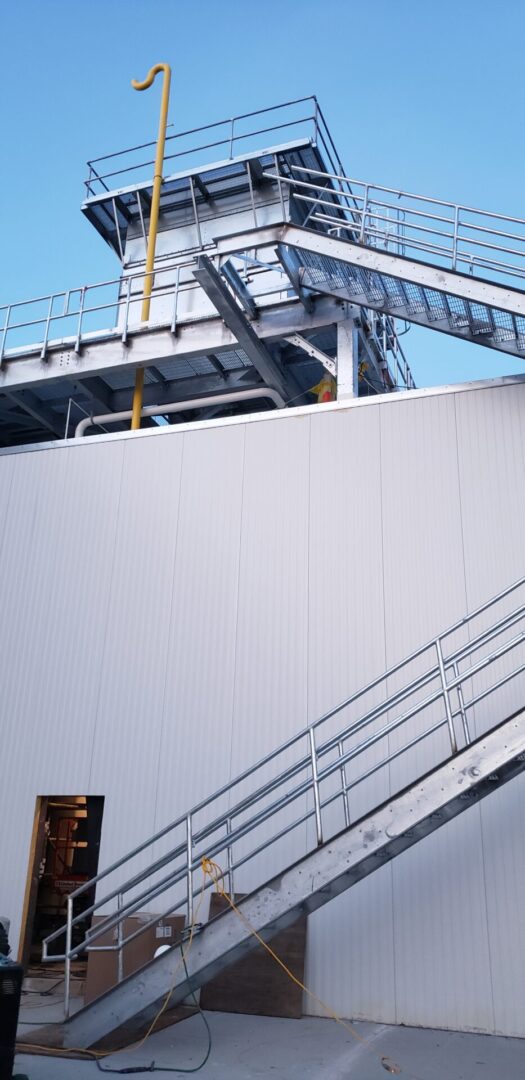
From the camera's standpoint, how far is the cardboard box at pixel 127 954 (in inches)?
317

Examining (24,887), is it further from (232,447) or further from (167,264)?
(167,264)

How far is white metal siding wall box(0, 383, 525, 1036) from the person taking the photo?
28.5 ft

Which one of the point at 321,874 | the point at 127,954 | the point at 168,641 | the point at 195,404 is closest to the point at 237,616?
the point at 168,641

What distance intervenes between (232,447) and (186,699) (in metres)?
3.50

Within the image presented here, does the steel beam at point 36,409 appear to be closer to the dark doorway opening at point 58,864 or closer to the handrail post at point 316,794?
the dark doorway opening at point 58,864

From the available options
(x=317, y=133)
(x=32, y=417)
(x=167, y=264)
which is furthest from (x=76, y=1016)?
(x=317, y=133)

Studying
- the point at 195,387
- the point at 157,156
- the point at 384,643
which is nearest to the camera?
the point at 384,643

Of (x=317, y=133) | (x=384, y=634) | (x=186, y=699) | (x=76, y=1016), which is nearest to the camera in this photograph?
(x=76, y=1016)

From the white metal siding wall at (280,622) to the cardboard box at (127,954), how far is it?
156cm

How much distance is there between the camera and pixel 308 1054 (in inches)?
281

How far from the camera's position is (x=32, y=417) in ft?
54.6

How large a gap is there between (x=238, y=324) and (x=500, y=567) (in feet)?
17.2

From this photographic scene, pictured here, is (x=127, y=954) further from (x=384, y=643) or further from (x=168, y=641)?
(x=384, y=643)

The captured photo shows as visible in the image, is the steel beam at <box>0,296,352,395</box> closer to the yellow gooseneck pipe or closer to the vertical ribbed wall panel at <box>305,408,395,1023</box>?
the vertical ribbed wall panel at <box>305,408,395,1023</box>
